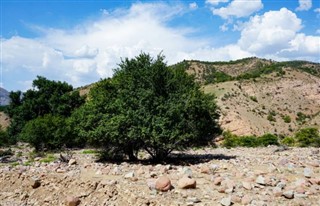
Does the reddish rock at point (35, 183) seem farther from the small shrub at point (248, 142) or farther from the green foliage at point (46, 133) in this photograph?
the small shrub at point (248, 142)

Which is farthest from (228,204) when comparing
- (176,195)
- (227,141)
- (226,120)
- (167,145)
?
(226,120)

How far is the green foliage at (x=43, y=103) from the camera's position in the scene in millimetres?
54094

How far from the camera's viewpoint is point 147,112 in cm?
2311

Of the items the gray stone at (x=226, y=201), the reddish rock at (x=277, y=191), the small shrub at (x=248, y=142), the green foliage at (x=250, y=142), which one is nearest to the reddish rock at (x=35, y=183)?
the gray stone at (x=226, y=201)

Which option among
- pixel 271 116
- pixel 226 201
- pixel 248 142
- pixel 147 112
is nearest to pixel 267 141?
pixel 248 142

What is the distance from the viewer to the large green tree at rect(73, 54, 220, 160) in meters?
22.7

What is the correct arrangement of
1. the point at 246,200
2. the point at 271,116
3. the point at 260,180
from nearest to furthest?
the point at 246,200, the point at 260,180, the point at 271,116

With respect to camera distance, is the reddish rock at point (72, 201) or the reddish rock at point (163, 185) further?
the reddish rock at point (72, 201)

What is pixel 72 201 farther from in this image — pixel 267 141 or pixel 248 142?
pixel 267 141

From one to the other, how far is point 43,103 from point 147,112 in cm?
3623

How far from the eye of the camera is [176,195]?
1403 cm

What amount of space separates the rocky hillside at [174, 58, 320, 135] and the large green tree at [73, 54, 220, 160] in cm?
2991

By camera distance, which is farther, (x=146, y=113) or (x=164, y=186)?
(x=146, y=113)

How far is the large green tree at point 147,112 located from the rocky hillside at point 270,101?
29909 mm
